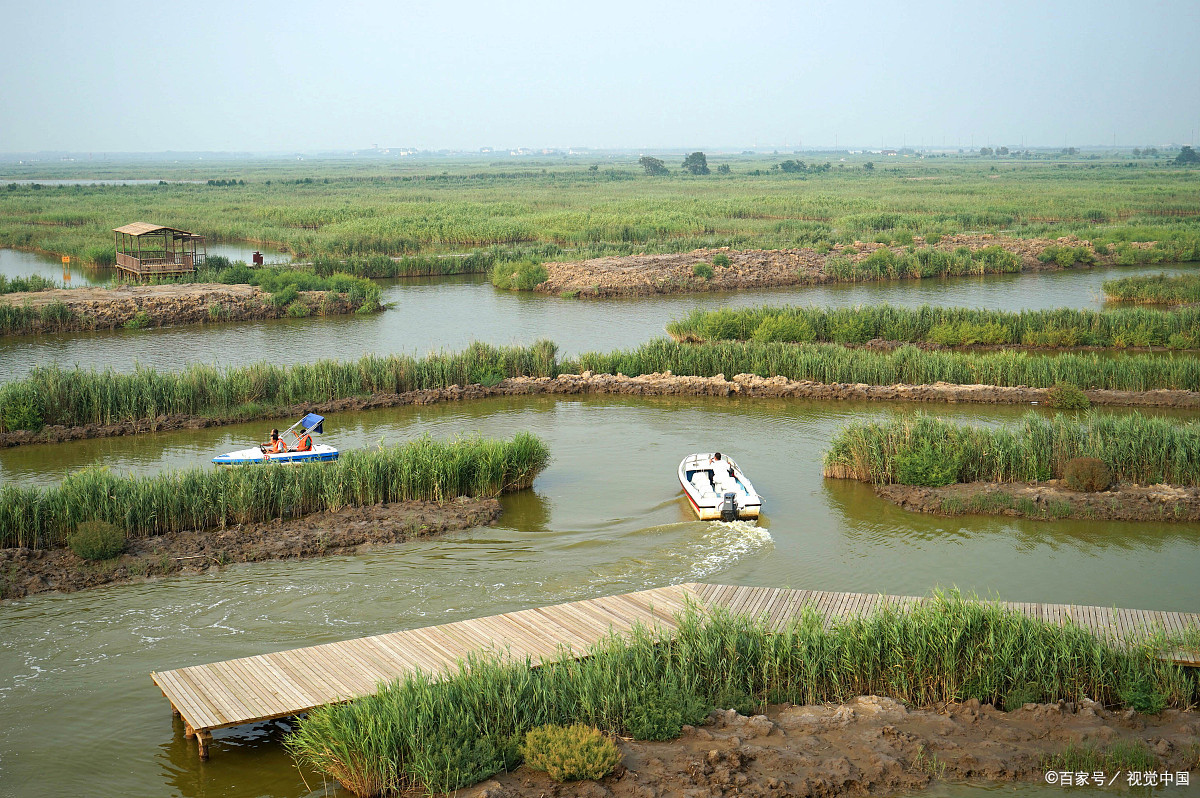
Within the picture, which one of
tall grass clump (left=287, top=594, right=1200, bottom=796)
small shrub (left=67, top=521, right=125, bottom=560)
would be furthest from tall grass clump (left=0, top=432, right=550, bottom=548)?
tall grass clump (left=287, top=594, right=1200, bottom=796)

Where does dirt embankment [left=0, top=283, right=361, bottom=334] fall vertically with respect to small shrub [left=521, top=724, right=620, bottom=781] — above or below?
above

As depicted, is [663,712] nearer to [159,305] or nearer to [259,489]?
[259,489]

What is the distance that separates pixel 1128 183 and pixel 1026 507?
112613 mm

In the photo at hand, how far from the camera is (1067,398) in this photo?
24.7m

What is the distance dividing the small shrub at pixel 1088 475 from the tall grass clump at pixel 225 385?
47.9 feet

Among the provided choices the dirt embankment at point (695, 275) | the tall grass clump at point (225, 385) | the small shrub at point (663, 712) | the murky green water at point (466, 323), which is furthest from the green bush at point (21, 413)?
the dirt embankment at point (695, 275)

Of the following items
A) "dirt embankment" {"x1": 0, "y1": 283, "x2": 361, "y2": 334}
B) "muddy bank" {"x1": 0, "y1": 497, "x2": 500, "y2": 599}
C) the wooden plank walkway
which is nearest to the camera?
the wooden plank walkway

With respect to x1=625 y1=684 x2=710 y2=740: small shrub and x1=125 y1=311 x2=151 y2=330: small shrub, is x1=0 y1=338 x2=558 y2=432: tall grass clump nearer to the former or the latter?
x1=125 y1=311 x2=151 y2=330: small shrub

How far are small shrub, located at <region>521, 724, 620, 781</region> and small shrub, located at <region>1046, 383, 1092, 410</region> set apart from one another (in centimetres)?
1966

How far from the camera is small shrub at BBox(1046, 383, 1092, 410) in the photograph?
24.7m

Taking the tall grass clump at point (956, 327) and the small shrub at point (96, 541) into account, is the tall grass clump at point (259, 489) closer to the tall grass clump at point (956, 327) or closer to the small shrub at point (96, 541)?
the small shrub at point (96, 541)

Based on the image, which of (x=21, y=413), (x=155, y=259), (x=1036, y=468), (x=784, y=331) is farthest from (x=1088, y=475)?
(x=155, y=259)

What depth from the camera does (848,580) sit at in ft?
51.1

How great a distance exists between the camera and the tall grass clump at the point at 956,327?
32031 millimetres
